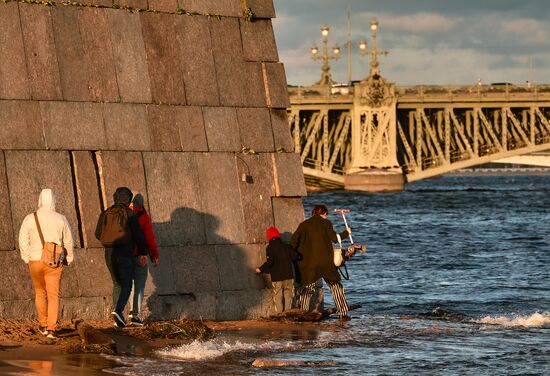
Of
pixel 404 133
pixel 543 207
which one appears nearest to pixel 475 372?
pixel 543 207

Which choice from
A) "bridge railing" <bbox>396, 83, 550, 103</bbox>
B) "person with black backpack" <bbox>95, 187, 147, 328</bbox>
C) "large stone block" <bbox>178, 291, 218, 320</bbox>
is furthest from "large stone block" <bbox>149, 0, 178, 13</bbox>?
"bridge railing" <bbox>396, 83, 550, 103</bbox>

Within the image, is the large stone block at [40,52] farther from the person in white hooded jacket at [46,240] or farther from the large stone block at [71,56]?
the person in white hooded jacket at [46,240]

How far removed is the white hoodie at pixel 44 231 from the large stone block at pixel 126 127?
2.03 metres

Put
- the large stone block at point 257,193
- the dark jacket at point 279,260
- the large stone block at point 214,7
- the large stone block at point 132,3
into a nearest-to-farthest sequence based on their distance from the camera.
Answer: the large stone block at point 132,3 → the dark jacket at point 279,260 → the large stone block at point 214,7 → the large stone block at point 257,193

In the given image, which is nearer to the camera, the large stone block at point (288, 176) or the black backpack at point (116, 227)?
the black backpack at point (116, 227)

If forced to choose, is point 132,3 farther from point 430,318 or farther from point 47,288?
point 430,318

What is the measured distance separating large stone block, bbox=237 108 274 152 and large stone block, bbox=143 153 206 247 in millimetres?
772

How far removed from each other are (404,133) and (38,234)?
93877mm

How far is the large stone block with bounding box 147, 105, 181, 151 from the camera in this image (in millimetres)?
14797

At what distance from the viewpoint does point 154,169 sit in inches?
579

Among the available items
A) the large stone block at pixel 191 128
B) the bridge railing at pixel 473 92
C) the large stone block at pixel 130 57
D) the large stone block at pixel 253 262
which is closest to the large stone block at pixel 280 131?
the large stone block at pixel 191 128

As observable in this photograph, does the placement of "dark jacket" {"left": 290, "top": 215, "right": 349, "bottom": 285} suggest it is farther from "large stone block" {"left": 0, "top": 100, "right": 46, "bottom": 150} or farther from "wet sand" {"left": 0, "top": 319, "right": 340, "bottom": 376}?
"large stone block" {"left": 0, "top": 100, "right": 46, "bottom": 150}

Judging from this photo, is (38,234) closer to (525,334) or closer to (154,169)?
(154,169)

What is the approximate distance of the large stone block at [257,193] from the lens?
1555 cm
